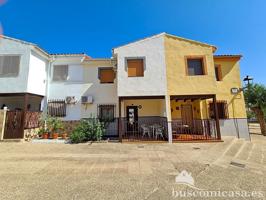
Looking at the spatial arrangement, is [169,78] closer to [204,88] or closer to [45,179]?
[204,88]

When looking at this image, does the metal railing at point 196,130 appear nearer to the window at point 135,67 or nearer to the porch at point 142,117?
the porch at point 142,117

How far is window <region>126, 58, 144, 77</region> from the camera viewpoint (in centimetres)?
1095

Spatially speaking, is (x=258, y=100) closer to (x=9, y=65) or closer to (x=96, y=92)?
(x=96, y=92)

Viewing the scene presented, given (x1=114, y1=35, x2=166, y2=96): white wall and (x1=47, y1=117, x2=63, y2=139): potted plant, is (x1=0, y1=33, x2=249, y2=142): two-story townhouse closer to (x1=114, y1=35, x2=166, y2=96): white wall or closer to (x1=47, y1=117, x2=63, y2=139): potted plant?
(x1=114, y1=35, x2=166, y2=96): white wall

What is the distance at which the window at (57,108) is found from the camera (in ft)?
41.6

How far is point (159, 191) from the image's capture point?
381 cm

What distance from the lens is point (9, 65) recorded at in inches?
441

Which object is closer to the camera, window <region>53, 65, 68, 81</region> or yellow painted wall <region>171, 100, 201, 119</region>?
window <region>53, 65, 68, 81</region>

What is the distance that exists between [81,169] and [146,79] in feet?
24.5

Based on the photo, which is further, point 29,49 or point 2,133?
point 29,49

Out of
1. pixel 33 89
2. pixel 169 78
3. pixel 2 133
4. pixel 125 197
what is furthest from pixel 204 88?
pixel 2 133

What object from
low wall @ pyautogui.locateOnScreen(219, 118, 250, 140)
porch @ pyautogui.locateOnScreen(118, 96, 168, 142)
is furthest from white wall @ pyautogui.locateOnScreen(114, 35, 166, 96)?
low wall @ pyautogui.locateOnScreen(219, 118, 250, 140)

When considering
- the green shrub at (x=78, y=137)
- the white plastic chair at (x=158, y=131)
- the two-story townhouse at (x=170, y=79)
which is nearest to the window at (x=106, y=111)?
the two-story townhouse at (x=170, y=79)

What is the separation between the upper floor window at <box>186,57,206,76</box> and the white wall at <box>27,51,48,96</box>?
40.4ft
